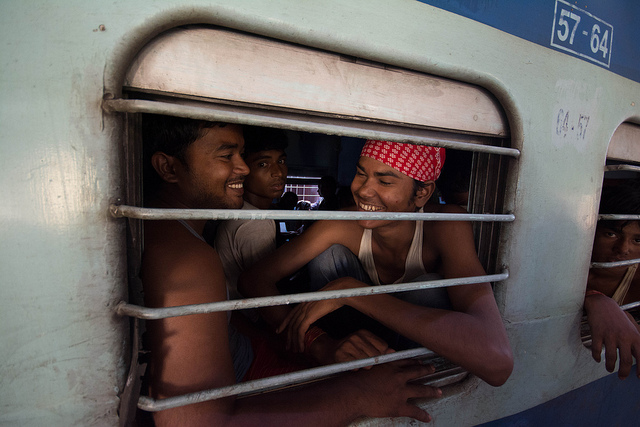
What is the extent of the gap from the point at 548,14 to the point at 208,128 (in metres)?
1.43

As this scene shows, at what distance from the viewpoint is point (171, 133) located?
4.28 ft

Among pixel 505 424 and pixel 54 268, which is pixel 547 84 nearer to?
pixel 505 424

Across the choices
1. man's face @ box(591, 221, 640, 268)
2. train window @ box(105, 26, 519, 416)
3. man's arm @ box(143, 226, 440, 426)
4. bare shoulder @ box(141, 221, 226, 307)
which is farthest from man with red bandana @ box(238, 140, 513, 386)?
man's face @ box(591, 221, 640, 268)

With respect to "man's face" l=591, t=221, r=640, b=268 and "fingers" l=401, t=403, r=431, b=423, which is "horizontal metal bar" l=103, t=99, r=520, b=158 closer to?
"fingers" l=401, t=403, r=431, b=423

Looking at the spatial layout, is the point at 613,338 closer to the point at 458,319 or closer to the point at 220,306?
the point at 458,319

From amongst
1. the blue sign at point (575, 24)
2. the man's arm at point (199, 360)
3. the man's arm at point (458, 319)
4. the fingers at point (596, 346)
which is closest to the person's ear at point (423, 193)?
the man's arm at point (458, 319)

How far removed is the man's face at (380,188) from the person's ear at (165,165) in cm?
91

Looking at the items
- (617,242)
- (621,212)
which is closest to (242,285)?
(617,242)

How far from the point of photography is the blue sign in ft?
3.93

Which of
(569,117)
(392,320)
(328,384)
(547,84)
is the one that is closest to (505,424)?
(392,320)

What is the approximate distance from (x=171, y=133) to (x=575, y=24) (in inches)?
67.6

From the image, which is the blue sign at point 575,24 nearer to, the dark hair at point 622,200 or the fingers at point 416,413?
the dark hair at point 622,200

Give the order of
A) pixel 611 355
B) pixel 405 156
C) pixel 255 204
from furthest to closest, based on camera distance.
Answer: pixel 255 204 → pixel 405 156 → pixel 611 355

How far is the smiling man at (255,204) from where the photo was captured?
1962mm
